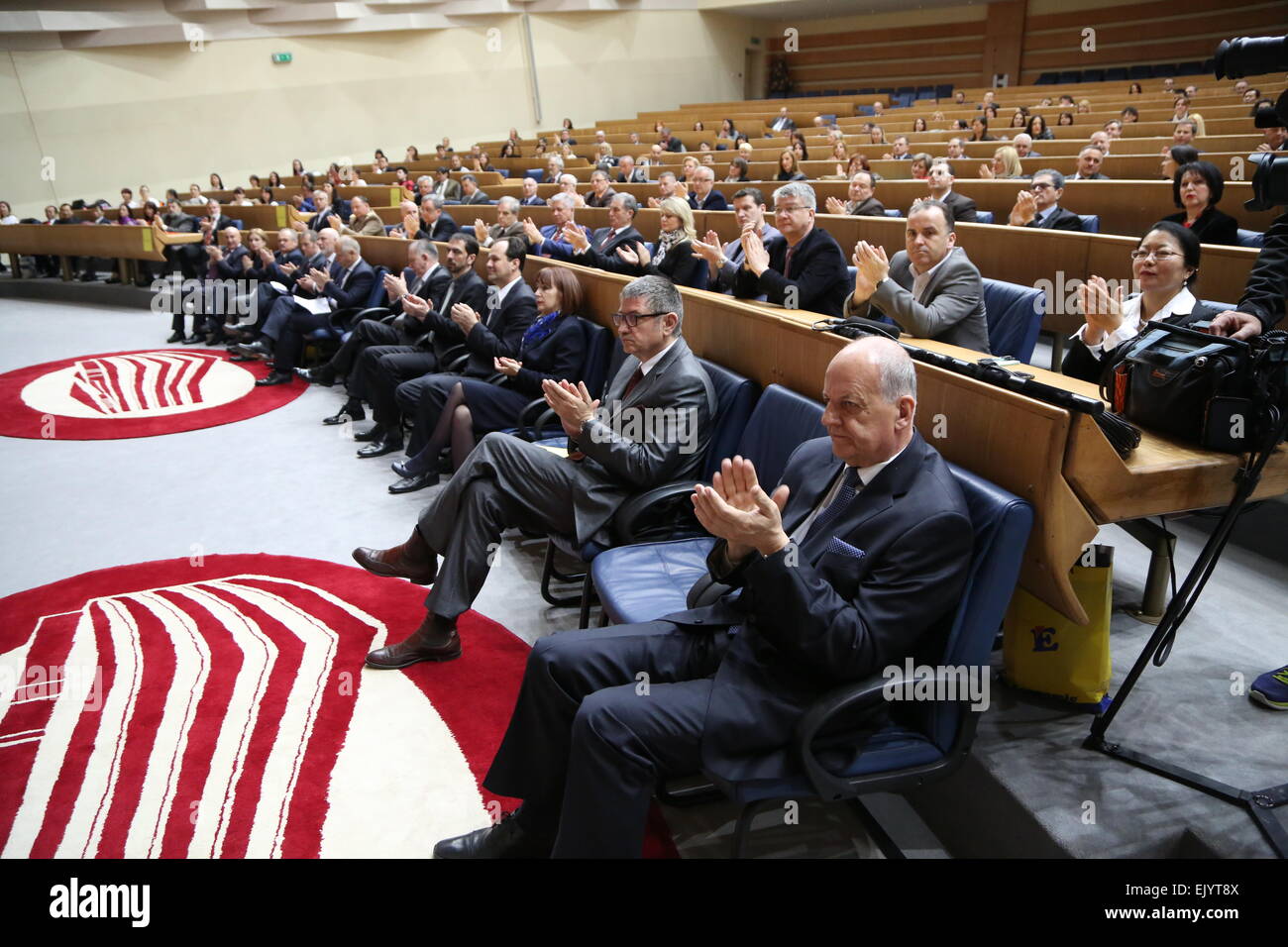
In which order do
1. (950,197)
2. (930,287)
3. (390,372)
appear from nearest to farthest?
(930,287), (390,372), (950,197)

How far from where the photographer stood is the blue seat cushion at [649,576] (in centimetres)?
192

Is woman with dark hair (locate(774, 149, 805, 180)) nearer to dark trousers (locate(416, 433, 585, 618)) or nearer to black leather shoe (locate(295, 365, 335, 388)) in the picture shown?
black leather shoe (locate(295, 365, 335, 388))

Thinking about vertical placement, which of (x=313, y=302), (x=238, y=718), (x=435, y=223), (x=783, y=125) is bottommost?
(x=238, y=718)

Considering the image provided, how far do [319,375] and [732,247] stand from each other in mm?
2738

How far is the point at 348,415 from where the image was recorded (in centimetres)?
469

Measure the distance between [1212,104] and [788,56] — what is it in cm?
1025

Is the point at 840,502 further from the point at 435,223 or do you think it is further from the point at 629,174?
the point at 629,174

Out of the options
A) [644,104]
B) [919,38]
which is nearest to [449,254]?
[644,104]

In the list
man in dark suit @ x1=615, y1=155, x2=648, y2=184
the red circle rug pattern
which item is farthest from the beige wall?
the red circle rug pattern

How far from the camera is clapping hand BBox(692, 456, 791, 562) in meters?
1.37

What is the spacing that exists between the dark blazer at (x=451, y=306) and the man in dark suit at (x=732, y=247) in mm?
1015

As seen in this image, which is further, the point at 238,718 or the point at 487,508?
the point at 487,508

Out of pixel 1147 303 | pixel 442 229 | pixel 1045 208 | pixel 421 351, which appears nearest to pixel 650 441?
pixel 1147 303

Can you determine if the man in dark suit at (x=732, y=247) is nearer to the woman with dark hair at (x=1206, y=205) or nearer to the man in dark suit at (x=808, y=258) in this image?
the man in dark suit at (x=808, y=258)
